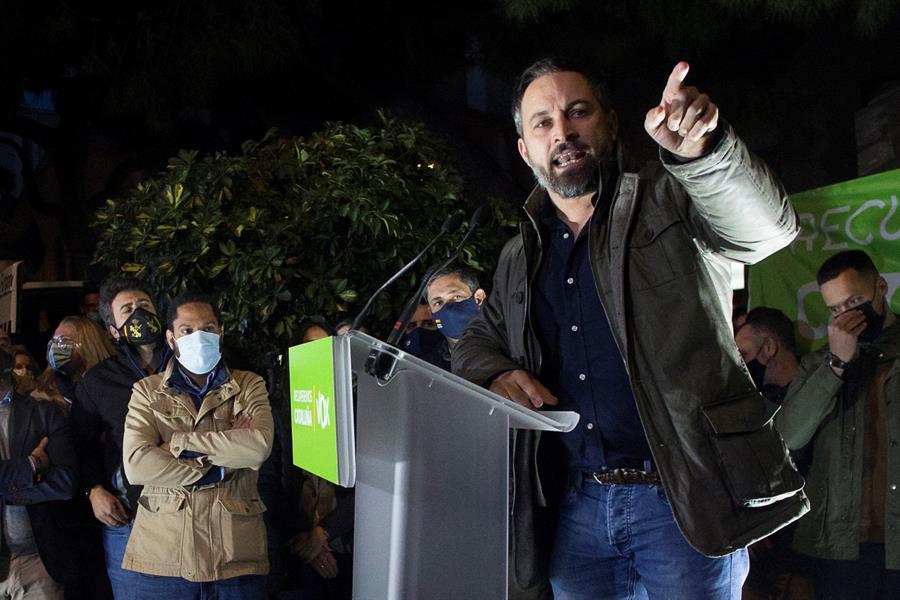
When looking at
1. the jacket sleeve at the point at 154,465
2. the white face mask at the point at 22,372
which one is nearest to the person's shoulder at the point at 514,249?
the jacket sleeve at the point at 154,465

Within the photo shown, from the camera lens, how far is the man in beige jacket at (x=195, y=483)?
3721 millimetres

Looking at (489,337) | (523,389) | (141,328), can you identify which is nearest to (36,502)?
(141,328)

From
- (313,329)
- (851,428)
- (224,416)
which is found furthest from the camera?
(313,329)

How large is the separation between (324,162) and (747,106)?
8.85ft

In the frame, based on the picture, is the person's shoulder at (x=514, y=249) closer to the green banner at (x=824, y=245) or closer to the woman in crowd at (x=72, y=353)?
the green banner at (x=824, y=245)

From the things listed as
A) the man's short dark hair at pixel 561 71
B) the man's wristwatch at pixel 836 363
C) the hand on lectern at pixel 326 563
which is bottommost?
the hand on lectern at pixel 326 563

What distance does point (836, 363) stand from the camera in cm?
410

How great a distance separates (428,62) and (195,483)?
428 centimetres

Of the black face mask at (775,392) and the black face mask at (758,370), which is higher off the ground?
the black face mask at (758,370)

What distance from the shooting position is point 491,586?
71.7 inches

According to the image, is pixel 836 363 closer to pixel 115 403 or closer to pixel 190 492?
pixel 190 492

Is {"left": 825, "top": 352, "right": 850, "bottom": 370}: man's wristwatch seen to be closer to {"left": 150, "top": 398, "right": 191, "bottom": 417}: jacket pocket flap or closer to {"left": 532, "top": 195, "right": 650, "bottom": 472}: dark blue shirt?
{"left": 532, "top": 195, "right": 650, "bottom": 472}: dark blue shirt

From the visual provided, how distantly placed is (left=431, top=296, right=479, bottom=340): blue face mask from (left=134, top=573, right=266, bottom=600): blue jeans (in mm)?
1554

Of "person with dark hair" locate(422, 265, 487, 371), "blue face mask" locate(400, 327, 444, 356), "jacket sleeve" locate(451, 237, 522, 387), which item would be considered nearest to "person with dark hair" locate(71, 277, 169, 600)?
"blue face mask" locate(400, 327, 444, 356)
